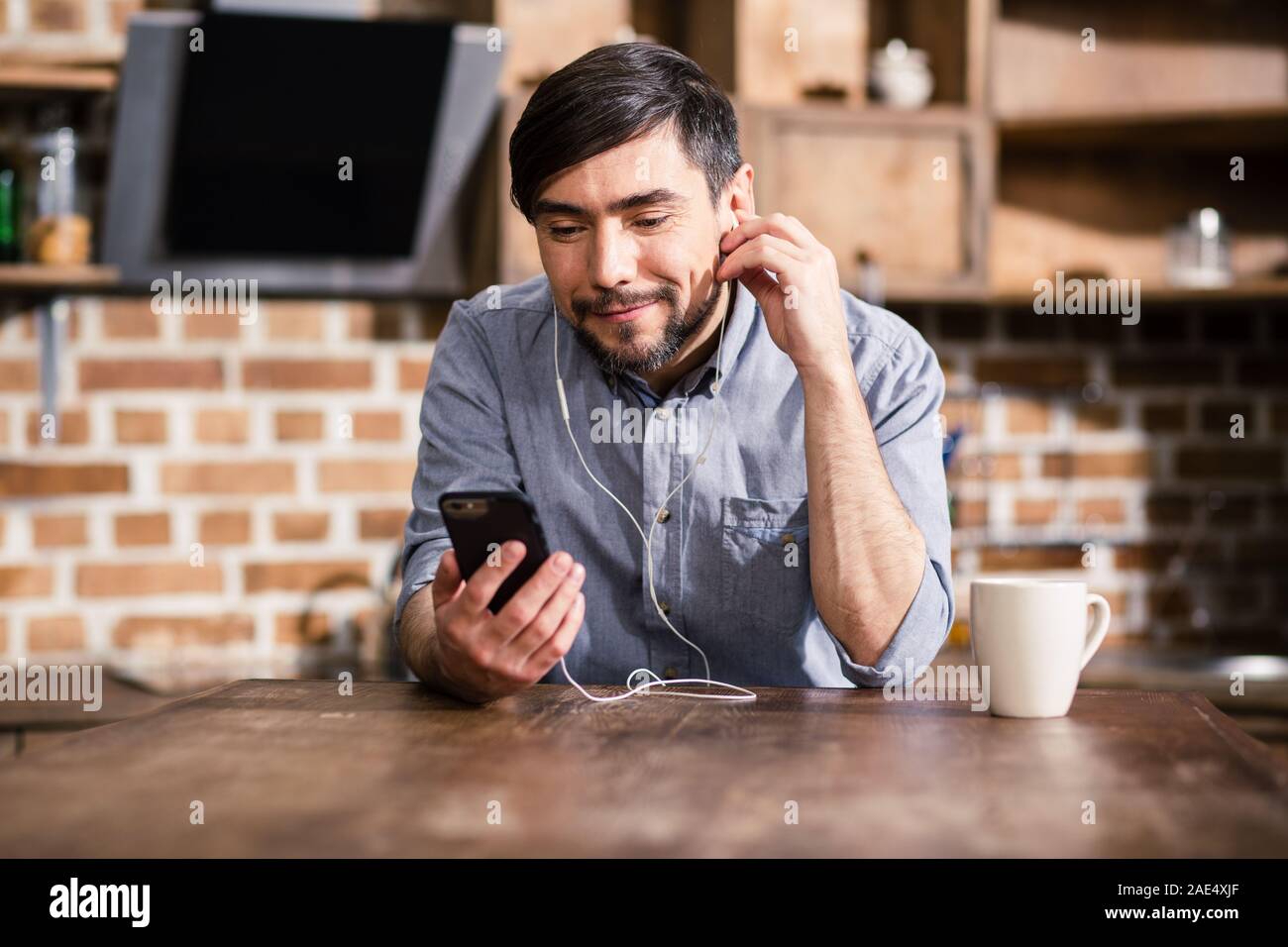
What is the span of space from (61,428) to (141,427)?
0.50 ft

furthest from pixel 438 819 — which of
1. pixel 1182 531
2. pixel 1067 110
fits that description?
pixel 1182 531

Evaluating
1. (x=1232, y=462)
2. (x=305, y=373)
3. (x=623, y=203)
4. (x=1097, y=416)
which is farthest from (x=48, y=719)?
(x=1232, y=462)

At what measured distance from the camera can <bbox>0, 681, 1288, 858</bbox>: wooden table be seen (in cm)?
76

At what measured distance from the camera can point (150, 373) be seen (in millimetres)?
2660

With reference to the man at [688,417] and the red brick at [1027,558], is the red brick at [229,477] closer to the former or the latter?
the man at [688,417]

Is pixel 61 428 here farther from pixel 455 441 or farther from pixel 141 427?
pixel 455 441

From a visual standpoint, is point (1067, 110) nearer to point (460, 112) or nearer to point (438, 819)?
point (460, 112)

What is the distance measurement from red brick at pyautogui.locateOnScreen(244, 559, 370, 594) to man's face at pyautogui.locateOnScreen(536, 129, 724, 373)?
1.34m

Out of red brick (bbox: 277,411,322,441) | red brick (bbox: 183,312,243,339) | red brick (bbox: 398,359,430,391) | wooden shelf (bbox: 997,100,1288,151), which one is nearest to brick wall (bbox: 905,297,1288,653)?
wooden shelf (bbox: 997,100,1288,151)

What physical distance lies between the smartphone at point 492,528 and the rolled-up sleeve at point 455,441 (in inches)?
13.1

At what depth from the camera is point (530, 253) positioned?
8.31 ft

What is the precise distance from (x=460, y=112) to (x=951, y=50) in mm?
1066

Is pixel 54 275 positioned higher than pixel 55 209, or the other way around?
pixel 55 209

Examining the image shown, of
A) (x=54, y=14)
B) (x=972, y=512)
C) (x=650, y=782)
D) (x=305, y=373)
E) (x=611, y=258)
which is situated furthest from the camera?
(x=972, y=512)
